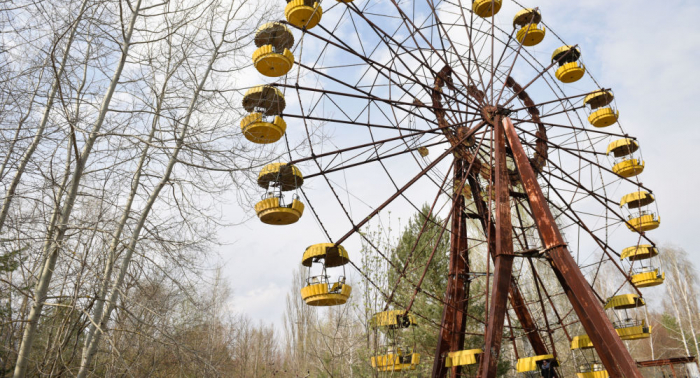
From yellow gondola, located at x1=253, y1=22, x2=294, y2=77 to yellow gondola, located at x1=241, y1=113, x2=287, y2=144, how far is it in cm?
110

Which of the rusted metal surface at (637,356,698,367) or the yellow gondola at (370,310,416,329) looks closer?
the yellow gondola at (370,310,416,329)

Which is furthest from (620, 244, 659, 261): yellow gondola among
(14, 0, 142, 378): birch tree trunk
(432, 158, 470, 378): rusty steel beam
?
(14, 0, 142, 378): birch tree trunk

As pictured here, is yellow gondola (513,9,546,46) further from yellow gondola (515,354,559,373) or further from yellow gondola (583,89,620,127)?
yellow gondola (515,354,559,373)

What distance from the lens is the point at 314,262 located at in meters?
9.56

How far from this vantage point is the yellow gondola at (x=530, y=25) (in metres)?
14.1

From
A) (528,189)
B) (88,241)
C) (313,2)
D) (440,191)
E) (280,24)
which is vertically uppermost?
(313,2)

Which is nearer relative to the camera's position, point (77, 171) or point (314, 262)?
point (77, 171)

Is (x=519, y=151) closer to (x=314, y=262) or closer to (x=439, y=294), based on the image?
(x=314, y=262)

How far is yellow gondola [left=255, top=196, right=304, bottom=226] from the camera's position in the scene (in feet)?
29.9

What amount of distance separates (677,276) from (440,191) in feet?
89.4

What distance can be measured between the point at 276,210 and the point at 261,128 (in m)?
1.57

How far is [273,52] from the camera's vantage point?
949 cm

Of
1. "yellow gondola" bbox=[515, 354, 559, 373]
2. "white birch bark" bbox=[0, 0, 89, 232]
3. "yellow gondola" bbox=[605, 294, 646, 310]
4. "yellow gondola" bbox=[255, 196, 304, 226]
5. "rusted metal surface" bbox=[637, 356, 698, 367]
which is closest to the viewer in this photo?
"white birch bark" bbox=[0, 0, 89, 232]

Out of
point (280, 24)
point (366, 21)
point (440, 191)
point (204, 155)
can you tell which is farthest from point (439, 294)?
point (204, 155)
